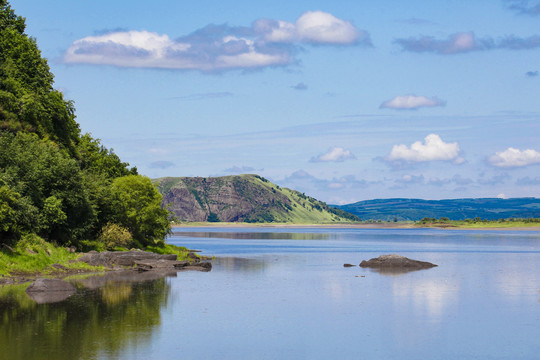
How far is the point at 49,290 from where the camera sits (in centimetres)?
5441

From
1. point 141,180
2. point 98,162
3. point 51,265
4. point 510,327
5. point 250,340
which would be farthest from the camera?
point 98,162

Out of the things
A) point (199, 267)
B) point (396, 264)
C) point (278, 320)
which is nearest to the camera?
point (278, 320)

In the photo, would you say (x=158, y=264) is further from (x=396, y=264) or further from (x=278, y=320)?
(x=278, y=320)

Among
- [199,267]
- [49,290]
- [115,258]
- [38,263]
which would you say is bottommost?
[199,267]

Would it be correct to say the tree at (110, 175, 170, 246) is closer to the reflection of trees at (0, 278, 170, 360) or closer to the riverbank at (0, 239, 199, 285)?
the riverbank at (0, 239, 199, 285)

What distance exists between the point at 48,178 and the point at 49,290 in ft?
75.5

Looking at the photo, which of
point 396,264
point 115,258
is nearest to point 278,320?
point 115,258

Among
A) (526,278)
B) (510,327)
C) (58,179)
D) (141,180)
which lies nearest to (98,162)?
(141,180)

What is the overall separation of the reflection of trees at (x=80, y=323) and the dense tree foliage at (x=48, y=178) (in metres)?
17.5

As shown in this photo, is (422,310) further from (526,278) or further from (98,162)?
(98,162)

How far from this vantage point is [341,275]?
80062 mm

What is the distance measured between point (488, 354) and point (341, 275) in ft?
153

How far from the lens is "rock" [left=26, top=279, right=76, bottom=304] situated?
50875 millimetres

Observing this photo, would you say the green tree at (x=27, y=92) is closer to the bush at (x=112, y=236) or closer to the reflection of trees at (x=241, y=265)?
the bush at (x=112, y=236)
